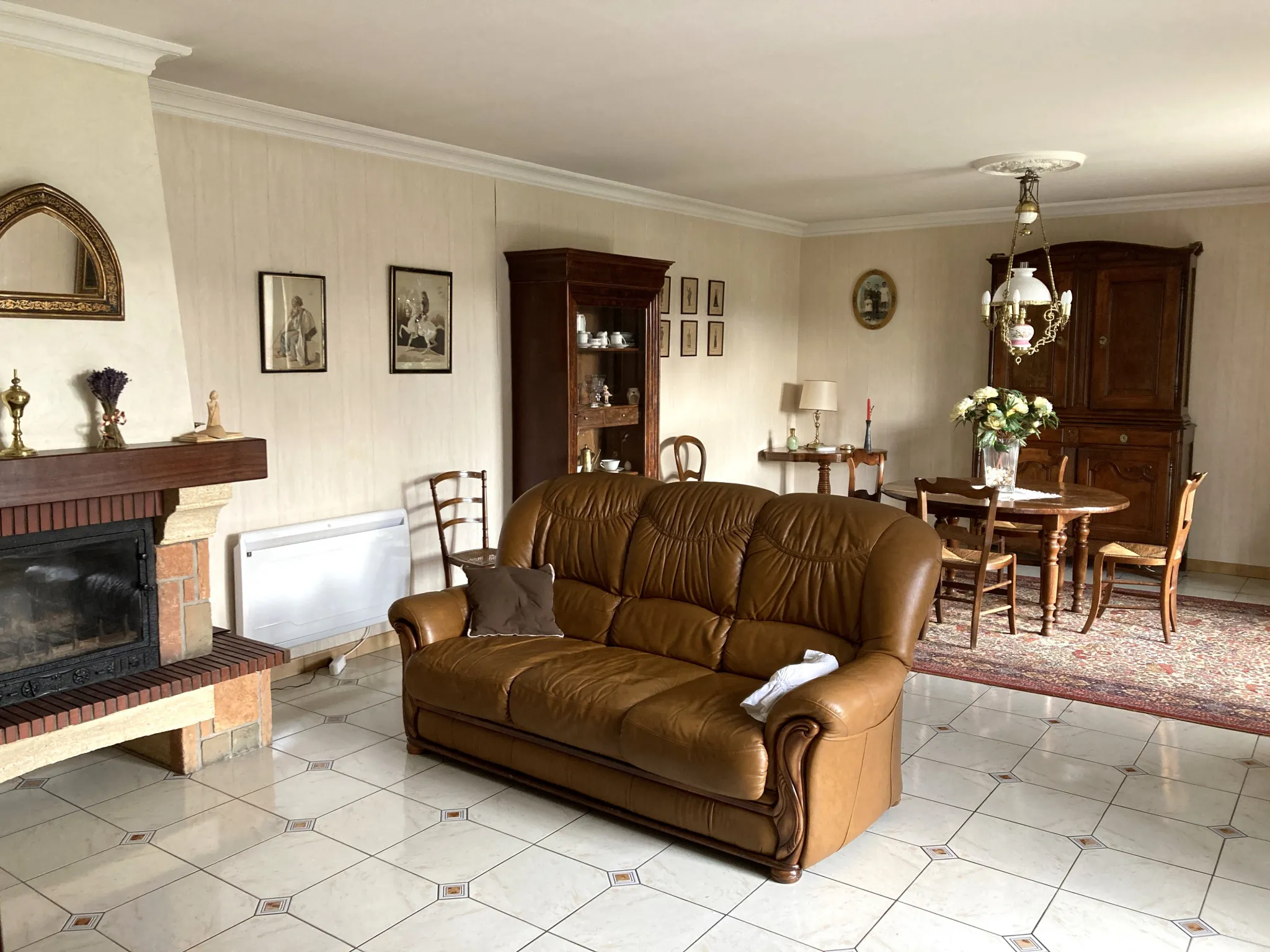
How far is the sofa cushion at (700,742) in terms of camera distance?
9.73 feet

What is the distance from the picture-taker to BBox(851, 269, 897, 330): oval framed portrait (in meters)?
8.18

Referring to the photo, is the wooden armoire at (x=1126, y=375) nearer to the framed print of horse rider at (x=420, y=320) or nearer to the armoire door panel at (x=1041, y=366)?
the armoire door panel at (x=1041, y=366)

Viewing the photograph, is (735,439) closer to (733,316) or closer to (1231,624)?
(733,316)

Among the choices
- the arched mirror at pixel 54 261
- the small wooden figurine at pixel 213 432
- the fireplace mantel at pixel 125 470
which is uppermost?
the arched mirror at pixel 54 261

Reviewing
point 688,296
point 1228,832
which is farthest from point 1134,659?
point 688,296

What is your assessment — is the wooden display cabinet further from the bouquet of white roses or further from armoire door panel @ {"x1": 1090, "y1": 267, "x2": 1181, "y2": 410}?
armoire door panel @ {"x1": 1090, "y1": 267, "x2": 1181, "y2": 410}

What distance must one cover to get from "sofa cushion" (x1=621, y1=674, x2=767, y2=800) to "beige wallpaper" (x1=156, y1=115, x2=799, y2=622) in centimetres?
234

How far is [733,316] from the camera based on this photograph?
7.91 metres

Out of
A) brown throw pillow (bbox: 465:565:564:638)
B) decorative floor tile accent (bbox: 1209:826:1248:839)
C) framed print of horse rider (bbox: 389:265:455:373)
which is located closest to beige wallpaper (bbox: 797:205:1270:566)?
framed print of horse rider (bbox: 389:265:455:373)

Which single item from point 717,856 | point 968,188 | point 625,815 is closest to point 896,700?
point 717,856

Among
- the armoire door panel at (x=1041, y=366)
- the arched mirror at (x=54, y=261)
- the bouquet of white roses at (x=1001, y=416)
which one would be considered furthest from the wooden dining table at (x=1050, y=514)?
the arched mirror at (x=54, y=261)

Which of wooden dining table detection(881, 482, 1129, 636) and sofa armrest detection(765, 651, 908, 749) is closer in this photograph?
sofa armrest detection(765, 651, 908, 749)

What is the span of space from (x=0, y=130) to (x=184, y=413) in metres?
1.09

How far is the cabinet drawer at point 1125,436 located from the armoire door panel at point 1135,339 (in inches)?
6.0
